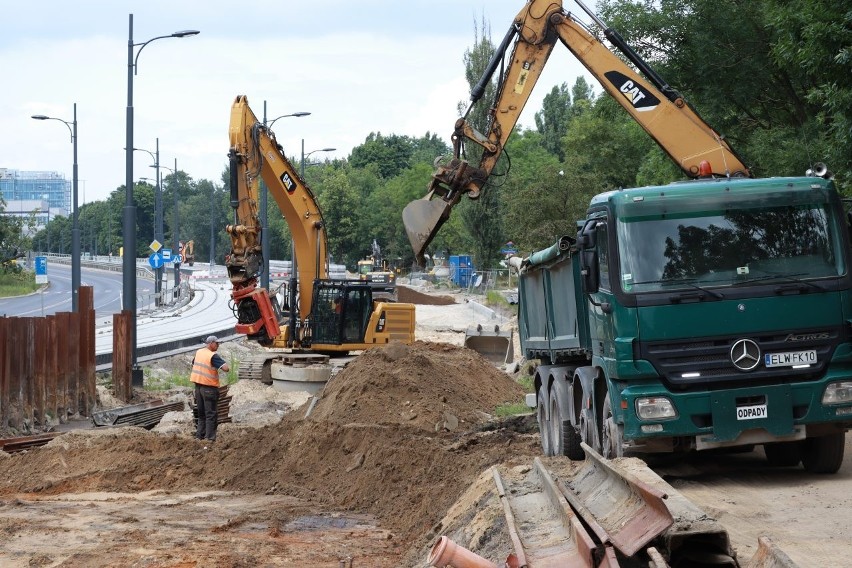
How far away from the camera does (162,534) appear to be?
12219mm

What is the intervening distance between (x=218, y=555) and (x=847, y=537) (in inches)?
218

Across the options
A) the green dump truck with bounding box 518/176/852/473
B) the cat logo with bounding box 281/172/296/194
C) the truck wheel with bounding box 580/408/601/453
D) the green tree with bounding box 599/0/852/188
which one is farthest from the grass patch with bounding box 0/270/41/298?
the green dump truck with bounding box 518/176/852/473

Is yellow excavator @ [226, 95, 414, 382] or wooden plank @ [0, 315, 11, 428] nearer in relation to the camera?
wooden plank @ [0, 315, 11, 428]

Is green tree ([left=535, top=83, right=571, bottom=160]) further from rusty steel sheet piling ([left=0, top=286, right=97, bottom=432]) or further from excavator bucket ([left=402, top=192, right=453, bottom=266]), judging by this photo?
excavator bucket ([left=402, top=192, right=453, bottom=266])

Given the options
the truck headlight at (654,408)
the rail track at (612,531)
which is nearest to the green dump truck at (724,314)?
the truck headlight at (654,408)

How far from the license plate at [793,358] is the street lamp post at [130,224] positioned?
17429 millimetres

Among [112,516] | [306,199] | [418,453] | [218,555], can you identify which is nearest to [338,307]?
[306,199]

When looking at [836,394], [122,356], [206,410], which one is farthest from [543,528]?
[122,356]

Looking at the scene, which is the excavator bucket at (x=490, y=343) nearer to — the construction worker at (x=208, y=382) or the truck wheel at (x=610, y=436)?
the construction worker at (x=208, y=382)

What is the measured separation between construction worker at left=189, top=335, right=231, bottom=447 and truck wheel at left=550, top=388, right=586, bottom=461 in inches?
261

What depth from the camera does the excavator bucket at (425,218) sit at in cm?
1623

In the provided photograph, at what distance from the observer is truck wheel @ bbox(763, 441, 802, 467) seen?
11922mm

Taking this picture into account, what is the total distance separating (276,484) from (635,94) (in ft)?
23.2

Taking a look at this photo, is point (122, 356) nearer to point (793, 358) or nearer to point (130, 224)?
point (130, 224)
